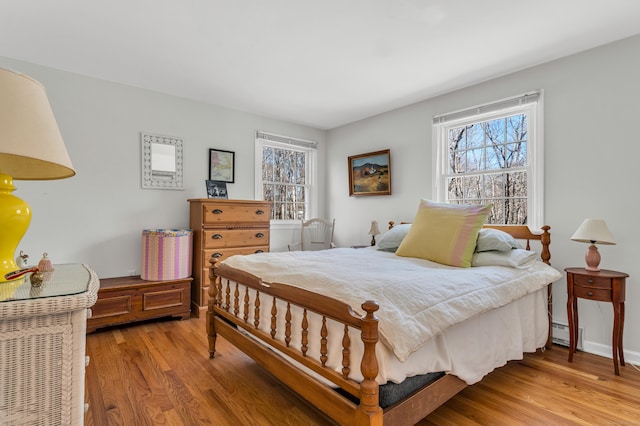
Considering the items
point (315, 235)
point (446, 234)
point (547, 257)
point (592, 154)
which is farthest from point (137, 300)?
point (592, 154)

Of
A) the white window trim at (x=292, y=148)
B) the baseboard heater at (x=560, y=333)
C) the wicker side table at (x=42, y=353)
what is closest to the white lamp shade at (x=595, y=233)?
the baseboard heater at (x=560, y=333)

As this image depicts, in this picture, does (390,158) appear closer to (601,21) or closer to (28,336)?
(601,21)

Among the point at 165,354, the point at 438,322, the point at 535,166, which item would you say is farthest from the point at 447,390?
the point at 535,166

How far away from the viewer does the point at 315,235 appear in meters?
4.83

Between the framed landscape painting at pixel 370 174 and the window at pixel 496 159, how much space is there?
27.0 inches

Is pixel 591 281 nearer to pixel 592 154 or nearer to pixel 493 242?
pixel 493 242

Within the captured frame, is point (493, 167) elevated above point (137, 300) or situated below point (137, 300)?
above

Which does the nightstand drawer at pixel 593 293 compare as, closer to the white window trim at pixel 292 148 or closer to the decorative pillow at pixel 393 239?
the decorative pillow at pixel 393 239

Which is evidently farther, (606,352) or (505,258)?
(606,352)

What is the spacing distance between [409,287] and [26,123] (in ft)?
5.11

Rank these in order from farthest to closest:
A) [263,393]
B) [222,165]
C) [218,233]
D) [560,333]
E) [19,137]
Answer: [222,165], [218,233], [560,333], [263,393], [19,137]

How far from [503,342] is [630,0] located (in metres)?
2.30

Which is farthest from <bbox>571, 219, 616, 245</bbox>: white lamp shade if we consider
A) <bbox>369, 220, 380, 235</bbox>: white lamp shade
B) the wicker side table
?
the wicker side table

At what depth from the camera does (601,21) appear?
222cm
